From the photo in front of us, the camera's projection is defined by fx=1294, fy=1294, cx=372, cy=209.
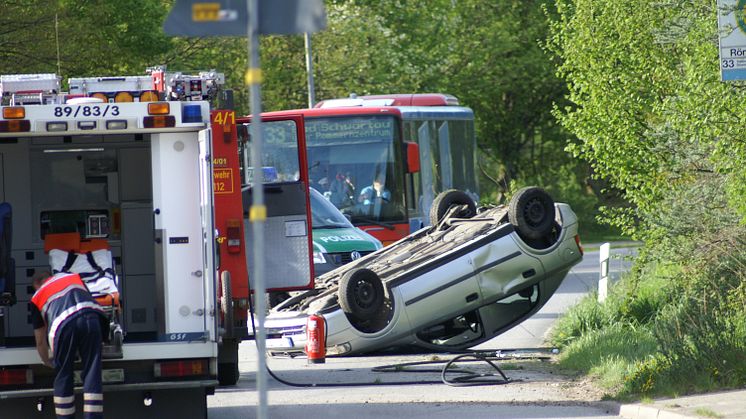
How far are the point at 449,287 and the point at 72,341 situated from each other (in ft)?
17.8

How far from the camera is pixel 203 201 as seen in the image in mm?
9664

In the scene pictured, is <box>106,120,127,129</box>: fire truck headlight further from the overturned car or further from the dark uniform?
the overturned car

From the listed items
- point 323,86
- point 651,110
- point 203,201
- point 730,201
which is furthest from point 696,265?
point 323,86

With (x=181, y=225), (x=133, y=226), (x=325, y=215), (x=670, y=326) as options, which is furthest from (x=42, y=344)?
(x=325, y=215)

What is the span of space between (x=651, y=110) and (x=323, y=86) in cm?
2252

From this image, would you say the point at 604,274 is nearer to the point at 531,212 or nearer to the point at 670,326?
the point at 531,212

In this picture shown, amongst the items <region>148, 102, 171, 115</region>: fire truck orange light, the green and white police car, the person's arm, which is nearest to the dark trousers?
the person's arm

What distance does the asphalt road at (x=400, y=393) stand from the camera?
1088 cm

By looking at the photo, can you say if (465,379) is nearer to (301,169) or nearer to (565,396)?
(565,396)

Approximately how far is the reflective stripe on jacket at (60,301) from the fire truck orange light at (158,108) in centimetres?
135

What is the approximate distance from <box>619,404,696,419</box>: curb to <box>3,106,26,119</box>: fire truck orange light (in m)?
5.24

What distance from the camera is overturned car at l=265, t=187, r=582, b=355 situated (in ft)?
44.7

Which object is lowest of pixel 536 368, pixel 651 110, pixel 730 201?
pixel 536 368

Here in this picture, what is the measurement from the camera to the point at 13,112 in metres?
9.58
